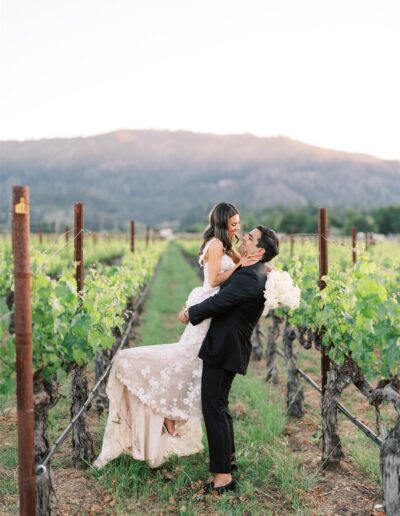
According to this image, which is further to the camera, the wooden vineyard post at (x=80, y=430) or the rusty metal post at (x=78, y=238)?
the rusty metal post at (x=78, y=238)

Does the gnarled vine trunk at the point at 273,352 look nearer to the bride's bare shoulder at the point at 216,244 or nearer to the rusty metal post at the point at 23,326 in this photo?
the bride's bare shoulder at the point at 216,244

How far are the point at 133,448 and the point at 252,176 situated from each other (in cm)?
19024

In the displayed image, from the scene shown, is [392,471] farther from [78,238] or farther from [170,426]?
[78,238]

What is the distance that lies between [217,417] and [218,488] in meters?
0.46

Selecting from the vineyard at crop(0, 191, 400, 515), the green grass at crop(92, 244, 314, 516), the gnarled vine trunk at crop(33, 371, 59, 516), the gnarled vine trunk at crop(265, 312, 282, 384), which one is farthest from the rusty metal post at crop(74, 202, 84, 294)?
the gnarled vine trunk at crop(265, 312, 282, 384)

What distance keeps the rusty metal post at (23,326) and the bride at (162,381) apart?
1152 mm

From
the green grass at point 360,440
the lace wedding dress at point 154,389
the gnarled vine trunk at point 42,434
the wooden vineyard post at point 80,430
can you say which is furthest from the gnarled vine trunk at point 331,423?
the gnarled vine trunk at point 42,434

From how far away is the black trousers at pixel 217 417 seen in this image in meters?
3.81

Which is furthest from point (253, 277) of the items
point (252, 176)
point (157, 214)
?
point (252, 176)

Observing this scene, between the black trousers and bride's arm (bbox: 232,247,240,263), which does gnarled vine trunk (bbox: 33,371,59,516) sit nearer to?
the black trousers

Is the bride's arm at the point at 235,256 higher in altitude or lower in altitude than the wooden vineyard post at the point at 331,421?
higher

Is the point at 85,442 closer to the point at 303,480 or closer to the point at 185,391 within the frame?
the point at 185,391

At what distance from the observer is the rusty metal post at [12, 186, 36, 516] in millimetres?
2742

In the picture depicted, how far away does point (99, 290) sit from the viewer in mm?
5168
